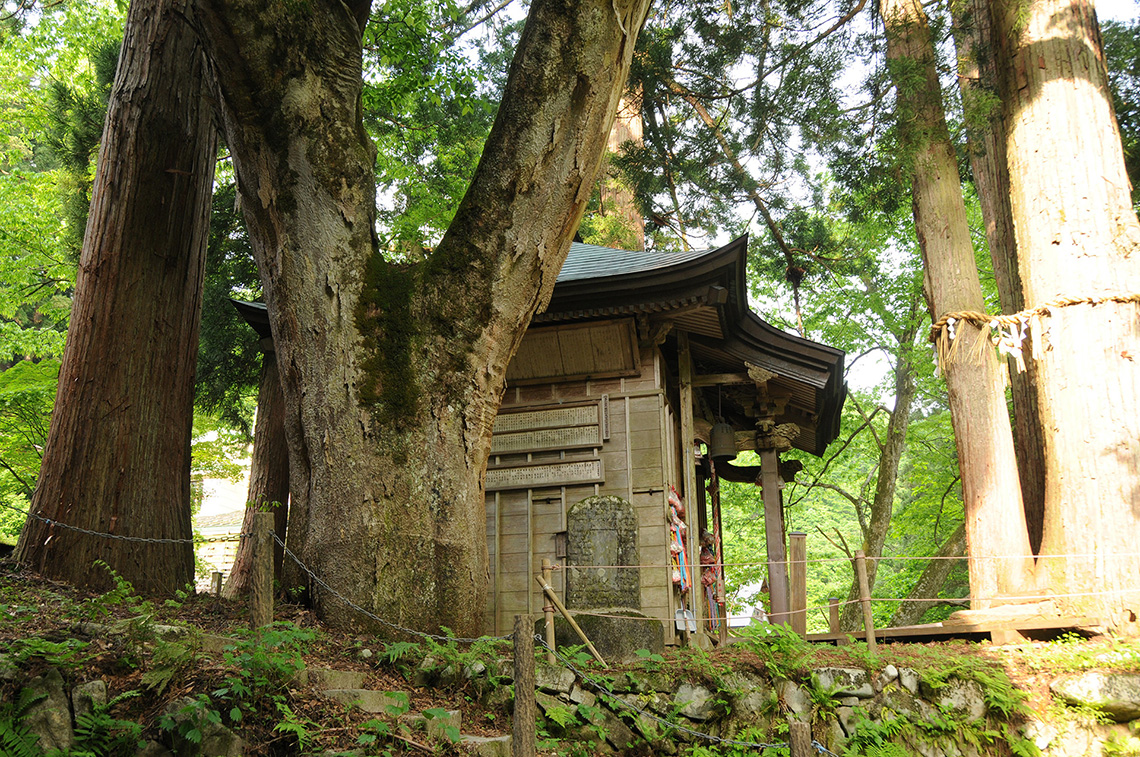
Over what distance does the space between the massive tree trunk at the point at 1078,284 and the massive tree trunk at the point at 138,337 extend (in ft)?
23.9

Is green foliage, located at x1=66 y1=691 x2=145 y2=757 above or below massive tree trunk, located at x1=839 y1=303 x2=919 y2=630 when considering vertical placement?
below

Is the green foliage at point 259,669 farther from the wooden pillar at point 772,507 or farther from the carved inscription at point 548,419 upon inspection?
the wooden pillar at point 772,507

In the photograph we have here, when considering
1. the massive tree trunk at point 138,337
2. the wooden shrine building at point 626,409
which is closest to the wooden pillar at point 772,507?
the wooden shrine building at point 626,409

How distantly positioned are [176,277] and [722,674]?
5.69 metres

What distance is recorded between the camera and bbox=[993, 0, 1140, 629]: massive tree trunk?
21.1ft

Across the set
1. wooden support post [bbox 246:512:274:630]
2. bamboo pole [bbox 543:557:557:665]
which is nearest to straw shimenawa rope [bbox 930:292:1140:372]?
bamboo pole [bbox 543:557:557:665]

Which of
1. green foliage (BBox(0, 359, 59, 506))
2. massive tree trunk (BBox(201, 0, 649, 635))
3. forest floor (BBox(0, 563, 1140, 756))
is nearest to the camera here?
forest floor (BBox(0, 563, 1140, 756))

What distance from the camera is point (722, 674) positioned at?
234 inches

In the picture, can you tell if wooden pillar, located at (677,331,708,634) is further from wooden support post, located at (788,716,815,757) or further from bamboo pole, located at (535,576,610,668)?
wooden support post, located at (788,716,815,757)

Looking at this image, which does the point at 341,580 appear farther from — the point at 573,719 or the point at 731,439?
the point at 731,439

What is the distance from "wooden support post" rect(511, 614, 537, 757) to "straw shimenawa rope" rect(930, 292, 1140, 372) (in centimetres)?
557

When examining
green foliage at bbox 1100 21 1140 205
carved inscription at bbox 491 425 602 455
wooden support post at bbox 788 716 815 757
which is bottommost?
wooden support post at bbox 788 716 815 757

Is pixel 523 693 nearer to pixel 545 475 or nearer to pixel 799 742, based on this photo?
pixel 799 742

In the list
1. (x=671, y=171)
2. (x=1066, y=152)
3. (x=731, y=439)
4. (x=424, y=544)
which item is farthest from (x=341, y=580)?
(x=671, y=171)
